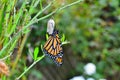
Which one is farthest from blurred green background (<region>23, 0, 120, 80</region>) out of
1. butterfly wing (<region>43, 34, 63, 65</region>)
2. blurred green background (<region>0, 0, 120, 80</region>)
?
butterfly wing (<region>43, 34, 63, 65</region>)

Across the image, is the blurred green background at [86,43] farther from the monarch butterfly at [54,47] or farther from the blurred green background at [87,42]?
the monarch butterfly at [54,47]

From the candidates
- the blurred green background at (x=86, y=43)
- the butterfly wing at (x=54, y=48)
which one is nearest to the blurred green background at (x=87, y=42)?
the blurred green background at (x=86, y=43)

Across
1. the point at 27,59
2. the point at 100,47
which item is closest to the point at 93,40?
the point at 100,47

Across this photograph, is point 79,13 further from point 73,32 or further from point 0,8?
point 0,8

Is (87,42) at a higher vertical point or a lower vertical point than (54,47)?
lower

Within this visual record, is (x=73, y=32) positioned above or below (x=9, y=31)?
below

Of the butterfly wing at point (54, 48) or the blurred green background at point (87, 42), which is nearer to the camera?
the butterfly wing at point (54, 48)

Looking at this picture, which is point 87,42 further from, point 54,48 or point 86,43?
point 54,48

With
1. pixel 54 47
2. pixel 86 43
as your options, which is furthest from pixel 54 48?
pixel 86 43
